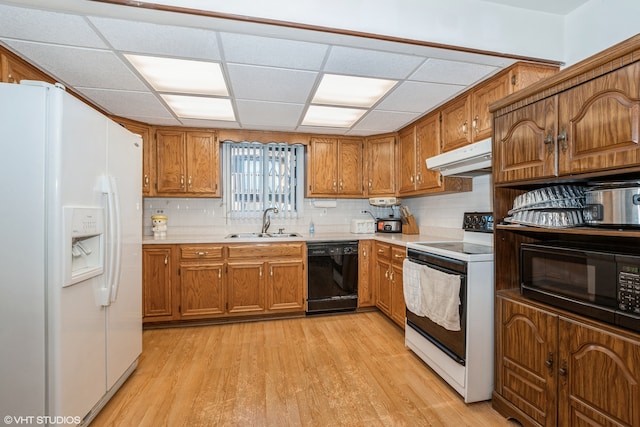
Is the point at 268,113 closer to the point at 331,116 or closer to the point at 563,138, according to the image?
the point at 331,116

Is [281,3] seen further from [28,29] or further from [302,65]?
[28,29]

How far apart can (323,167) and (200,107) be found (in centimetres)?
158

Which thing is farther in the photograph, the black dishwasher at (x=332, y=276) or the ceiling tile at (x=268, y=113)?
the black dishwasher at (x=332, y=276)

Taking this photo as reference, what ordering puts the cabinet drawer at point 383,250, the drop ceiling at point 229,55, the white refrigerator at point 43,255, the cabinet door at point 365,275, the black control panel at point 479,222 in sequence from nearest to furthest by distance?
the white refrigerator at point 43,255 → the drop ceiling at point 229,55 → the black control panel at point 479,222 → the cabinet drawer at point 383,250 → the cabinet door at point 365,275

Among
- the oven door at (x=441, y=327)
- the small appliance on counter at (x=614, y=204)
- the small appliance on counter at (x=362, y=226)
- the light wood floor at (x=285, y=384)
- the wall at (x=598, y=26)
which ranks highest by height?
the wall at (x=598, y=26)

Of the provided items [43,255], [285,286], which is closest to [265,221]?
[285,286]

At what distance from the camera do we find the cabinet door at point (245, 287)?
10.2ft

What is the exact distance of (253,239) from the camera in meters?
3.15

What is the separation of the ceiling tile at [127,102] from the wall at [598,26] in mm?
3182

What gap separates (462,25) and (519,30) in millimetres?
418

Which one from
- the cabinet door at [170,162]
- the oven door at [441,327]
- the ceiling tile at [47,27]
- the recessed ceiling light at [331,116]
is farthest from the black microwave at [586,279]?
the cabinet door at [170,162]

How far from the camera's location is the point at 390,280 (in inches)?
119

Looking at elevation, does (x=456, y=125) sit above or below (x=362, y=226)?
above

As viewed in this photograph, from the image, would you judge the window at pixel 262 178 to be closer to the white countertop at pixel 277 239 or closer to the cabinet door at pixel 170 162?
the cabinet door at pixel 170 162
